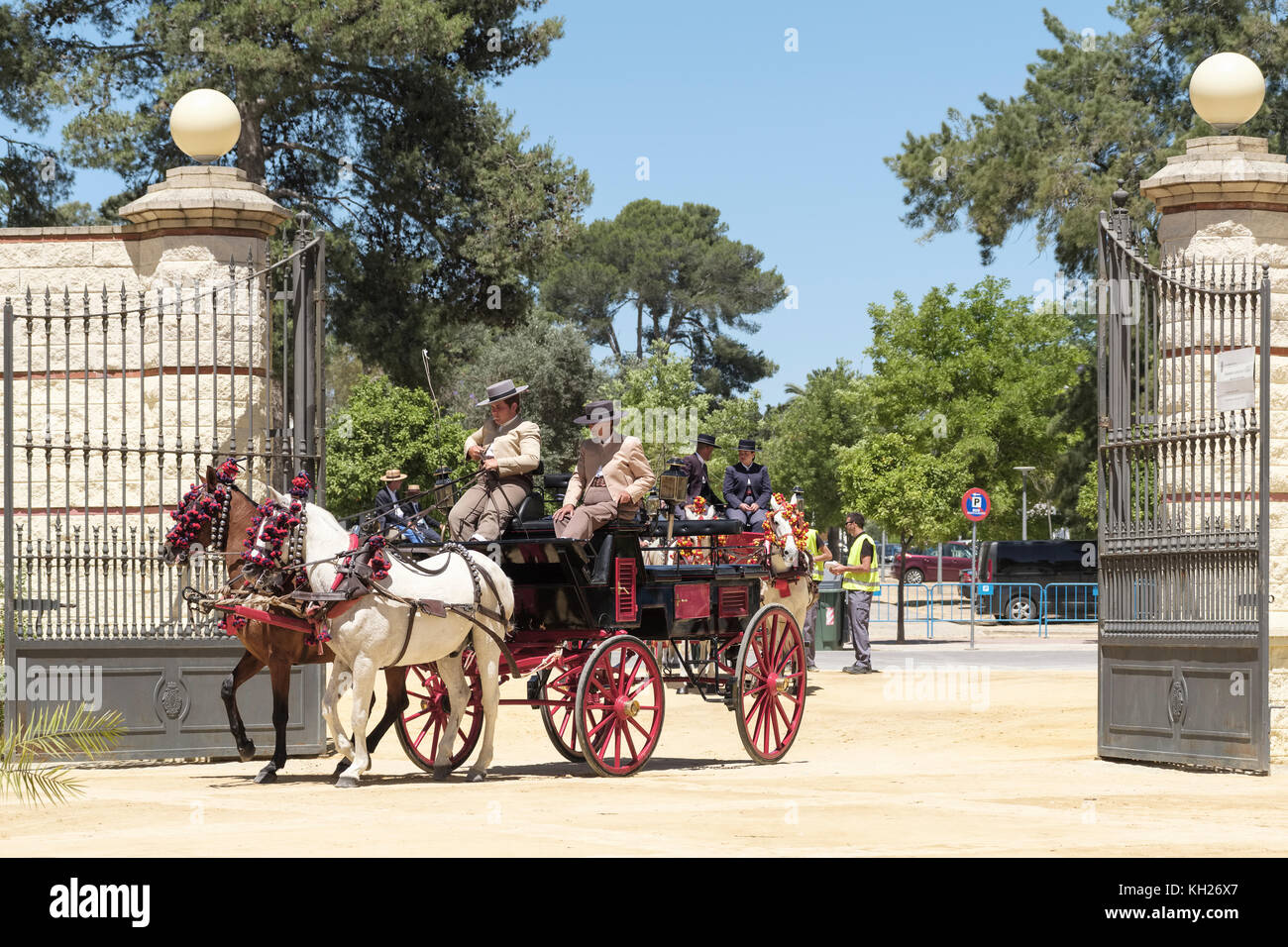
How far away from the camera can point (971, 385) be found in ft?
161

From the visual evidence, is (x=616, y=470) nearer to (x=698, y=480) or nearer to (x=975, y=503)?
(x=698, y=480)

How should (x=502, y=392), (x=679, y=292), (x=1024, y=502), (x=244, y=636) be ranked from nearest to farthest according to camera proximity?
(x=244, y=636)
(x=502, y=392)
(x=1024, y=502)
(x=679, y=292)

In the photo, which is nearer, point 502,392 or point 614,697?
point 614,697

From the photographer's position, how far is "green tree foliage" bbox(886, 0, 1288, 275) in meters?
32.9

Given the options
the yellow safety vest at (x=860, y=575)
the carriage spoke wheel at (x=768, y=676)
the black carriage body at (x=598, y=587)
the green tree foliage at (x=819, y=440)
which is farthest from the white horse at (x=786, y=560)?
the green tree foliage at (x=819, y=440)

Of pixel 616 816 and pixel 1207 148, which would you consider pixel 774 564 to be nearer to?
pixel 1207 148

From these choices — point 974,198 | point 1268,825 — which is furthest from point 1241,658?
point 974,198

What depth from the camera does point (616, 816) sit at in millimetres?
10328

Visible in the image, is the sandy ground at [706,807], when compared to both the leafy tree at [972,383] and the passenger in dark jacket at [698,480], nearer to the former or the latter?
the passenger in dark jacket at [698,480]

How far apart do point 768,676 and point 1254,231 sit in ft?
17.8

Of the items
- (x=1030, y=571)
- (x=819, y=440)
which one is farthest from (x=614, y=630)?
(x=819, y=440)

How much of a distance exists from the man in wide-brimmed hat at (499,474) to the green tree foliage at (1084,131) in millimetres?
21252

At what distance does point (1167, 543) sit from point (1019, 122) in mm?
22004

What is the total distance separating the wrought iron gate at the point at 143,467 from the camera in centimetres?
1394
